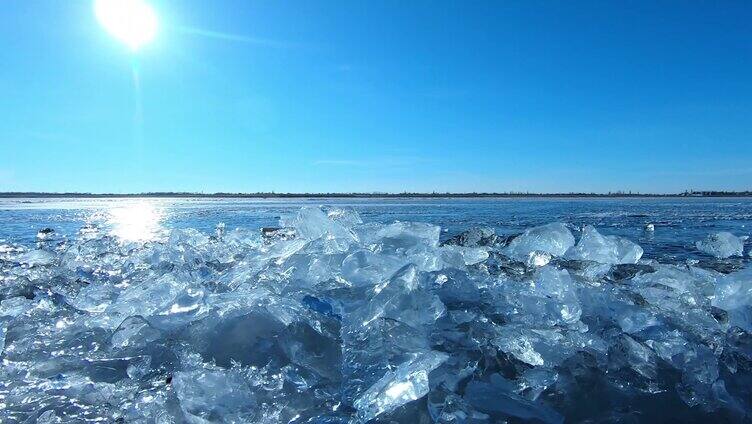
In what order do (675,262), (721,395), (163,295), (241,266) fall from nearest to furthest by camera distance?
(721,395) < (163,295) < (241,266) < (675,262)

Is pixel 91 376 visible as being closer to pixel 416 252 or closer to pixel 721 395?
pixel 416 252

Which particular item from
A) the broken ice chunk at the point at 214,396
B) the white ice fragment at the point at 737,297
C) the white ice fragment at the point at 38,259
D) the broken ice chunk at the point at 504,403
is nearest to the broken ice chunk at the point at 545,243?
the white ice fragment at the point at 737,297

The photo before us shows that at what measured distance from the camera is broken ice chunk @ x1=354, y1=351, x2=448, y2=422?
2.09 meters

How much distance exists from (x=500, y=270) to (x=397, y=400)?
3.13 metres

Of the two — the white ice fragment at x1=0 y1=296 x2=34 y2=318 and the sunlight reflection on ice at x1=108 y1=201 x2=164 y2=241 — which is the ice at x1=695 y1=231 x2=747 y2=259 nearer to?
the white ice fragment at x1=0 y1=296 x2=34 y2=318

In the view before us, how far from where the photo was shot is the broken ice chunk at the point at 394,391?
6.85 ft

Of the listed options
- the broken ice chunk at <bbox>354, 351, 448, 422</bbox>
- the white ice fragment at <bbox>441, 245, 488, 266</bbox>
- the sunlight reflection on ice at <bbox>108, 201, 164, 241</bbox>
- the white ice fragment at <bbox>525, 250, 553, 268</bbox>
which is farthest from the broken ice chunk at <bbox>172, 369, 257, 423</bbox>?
the sunlight reflection on ice at <bbox>108, 201, 164, 241</bbox>

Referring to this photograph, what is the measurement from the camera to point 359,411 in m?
2.09

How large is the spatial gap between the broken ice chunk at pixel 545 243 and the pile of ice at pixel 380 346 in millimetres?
1177

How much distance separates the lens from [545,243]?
595cm

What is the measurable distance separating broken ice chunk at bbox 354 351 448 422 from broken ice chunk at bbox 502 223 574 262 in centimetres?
384

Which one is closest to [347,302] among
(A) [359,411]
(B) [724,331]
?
(A) [359,411]

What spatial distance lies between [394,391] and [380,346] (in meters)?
0.63

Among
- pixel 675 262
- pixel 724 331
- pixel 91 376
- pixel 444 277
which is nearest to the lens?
pixel 91 376
